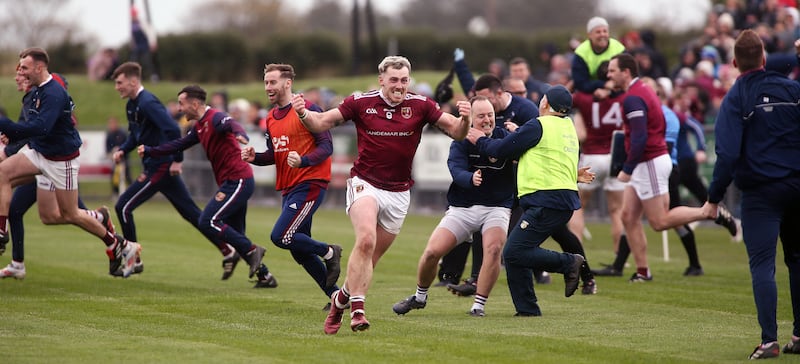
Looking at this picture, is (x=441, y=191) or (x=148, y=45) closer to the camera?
(x=441, y=191)

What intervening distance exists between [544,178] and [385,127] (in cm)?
149

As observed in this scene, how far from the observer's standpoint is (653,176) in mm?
12891

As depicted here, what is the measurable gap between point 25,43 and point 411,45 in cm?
2272

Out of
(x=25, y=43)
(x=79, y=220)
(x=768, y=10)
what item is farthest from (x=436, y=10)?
(x=79, y=220)

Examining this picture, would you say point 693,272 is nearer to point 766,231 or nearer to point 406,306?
point 406,306

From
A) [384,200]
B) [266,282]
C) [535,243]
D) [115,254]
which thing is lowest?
[266,282]

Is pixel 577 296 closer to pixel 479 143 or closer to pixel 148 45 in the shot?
pixel 479 143

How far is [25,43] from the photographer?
192 ft

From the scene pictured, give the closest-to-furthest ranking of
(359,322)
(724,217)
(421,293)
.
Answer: (359,322), (421,293), (724,217)

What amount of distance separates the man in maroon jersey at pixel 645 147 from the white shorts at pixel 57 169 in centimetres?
594

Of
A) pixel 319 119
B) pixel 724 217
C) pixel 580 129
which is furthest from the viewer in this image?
pixel 580 129

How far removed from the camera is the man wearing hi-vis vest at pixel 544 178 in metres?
9.87

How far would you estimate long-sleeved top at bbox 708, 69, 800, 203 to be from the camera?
7.96 metres

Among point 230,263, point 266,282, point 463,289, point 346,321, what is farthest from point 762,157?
point 230,263
